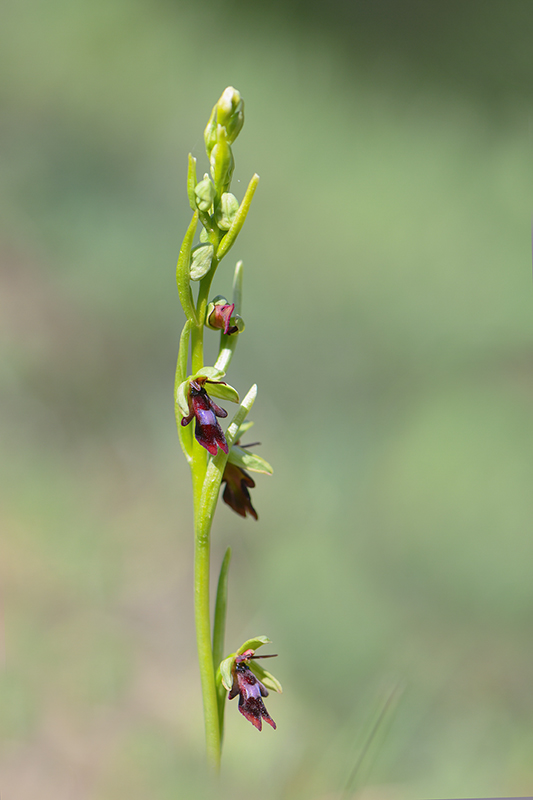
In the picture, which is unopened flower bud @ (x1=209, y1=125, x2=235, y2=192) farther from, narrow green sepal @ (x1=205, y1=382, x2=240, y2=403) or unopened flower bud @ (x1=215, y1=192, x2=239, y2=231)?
narrow green sepal @ (x1=205, y1=382, x2=240, y2=403)

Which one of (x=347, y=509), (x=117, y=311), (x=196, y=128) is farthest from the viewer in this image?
(x=196, y=128)

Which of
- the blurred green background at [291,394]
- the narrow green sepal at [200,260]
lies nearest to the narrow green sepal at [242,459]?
the narrow green sepal at [200,260]

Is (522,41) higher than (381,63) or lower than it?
higher

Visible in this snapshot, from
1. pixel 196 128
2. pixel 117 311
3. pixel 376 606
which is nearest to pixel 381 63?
pixel 196 128

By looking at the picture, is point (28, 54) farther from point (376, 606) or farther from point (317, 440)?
point (376, 606)

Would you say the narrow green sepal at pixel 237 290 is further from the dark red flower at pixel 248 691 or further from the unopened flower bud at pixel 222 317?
the dark red flower at pixel 248 691

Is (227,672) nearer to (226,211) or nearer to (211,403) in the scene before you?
(211,403)

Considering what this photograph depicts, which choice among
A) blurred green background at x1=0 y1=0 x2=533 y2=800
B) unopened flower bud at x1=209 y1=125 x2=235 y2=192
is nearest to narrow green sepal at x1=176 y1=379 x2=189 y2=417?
unopened flower bud at x1=209 y1=125 x2=235 y2=192
